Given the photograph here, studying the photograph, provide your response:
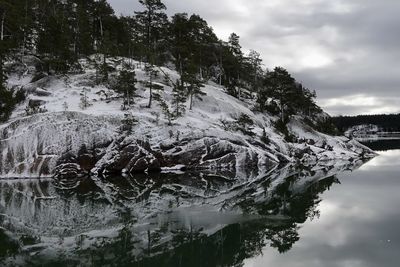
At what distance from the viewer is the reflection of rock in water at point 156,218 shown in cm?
1570

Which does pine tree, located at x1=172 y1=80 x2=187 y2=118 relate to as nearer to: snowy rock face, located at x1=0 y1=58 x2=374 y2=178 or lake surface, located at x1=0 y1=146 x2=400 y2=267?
snowy rock face, located at x1=0 y1=58 x2=374 y2=178

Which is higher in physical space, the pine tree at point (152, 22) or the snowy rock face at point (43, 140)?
the pine tree at point (152, 22)

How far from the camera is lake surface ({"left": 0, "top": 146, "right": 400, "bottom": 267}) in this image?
15.1 meters

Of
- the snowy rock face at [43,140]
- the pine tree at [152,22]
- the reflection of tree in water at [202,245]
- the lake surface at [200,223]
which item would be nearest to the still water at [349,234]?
the lake surface at [200,223]

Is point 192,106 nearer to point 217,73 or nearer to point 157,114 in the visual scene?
point 157,114

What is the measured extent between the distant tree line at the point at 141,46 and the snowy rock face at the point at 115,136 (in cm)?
246

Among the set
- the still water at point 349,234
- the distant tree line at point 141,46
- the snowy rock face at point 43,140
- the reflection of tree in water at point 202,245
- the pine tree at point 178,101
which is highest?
the distant tree line at point 141,46

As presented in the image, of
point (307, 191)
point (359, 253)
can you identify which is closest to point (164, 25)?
point (307, 191)

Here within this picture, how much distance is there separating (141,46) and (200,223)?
5398cm

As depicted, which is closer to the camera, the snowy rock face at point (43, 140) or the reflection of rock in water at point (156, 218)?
the reflection of rock in water at point (156, 218)

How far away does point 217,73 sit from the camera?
87000mm

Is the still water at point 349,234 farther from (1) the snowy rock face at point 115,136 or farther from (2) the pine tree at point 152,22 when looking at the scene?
(2) the pine tree at point 152,22

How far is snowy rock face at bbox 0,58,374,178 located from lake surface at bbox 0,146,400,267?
5.64 m

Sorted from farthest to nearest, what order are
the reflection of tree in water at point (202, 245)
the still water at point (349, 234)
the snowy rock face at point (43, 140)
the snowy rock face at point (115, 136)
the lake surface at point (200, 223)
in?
the snowy rock face at point (115, 136), the snowy rock face at point (43, 140), the lake surface at point (200, 223), the reflection of tree in water at point (202, 245), the still water at point (349, 234)
